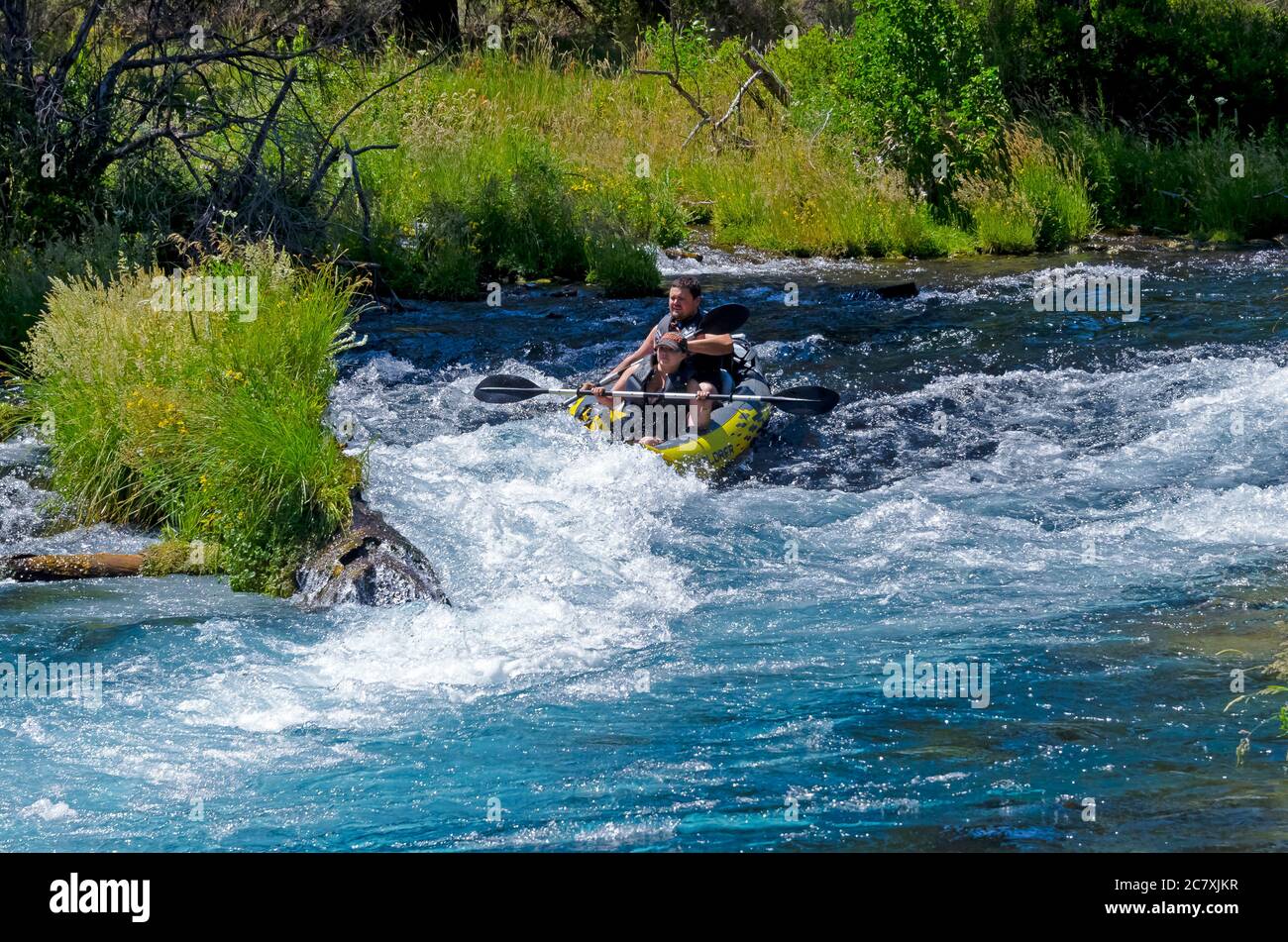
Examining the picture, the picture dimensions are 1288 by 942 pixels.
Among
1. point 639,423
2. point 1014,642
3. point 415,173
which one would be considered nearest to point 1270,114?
point 415,173

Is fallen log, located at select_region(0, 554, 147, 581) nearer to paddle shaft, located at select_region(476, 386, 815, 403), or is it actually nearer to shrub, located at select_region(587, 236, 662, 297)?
paddle shaft, located at select_region(476, 386, 815, 403)

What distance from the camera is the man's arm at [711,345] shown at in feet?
36.3

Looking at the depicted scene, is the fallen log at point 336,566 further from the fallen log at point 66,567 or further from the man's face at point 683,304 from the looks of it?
the man's face at point 683,304

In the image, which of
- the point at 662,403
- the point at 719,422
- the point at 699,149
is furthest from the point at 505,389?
the point at 699,149

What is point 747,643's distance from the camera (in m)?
7.26

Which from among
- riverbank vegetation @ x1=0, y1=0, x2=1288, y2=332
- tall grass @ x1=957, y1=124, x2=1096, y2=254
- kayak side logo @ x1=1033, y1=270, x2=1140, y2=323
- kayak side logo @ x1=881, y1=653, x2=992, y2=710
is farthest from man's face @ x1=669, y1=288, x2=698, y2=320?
tall grass @ x1=957, y1=124, x2=1096, y2=254

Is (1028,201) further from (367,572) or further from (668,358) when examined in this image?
(367,572)

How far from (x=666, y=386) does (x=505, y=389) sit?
1.20m

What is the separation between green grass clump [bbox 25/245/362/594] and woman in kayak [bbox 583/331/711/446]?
2151mm

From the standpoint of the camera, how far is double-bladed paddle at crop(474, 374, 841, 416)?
10.7m

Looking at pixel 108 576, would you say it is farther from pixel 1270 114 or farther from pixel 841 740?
pixel 1270 114

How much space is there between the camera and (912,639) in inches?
282

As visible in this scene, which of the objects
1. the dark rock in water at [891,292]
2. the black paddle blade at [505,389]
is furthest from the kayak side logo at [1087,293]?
the black paddle blade at [505,389]
